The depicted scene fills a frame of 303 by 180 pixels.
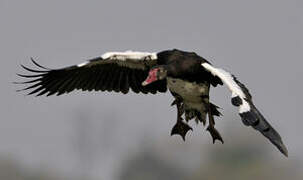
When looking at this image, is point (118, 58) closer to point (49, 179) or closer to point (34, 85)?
point (34, 85)

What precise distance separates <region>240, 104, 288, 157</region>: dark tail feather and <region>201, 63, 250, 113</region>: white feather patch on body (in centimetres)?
9

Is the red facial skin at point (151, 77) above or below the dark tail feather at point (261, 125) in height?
above

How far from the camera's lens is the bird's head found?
16625 mm

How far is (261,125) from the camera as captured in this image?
14805 millimetres

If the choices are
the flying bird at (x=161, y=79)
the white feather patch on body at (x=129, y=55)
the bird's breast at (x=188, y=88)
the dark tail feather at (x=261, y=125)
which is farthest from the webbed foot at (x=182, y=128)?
the dark tail feather at (x=261, y=125)

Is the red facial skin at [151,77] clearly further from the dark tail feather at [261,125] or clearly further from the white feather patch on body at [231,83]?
the dark tail feather at [261,125]

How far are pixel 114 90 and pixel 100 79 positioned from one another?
30cm

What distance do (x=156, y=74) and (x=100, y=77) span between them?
1594 mm

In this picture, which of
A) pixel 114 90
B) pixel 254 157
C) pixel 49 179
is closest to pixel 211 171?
pixel 254 157

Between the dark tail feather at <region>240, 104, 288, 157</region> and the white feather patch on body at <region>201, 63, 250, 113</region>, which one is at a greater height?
the white feather patch on body at <region>201, 63, 250, 113</region>

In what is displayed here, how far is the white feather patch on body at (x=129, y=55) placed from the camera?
17.2 metres

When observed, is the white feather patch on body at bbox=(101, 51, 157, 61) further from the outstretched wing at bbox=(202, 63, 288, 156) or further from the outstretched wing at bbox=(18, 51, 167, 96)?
the outstretched wing at bbox=(202, 63, 288, 156)

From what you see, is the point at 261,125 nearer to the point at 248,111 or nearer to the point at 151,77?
the point at 248,111

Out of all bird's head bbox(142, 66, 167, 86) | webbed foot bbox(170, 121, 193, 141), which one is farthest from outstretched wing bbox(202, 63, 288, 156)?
webbed foot bbox(170, 121, 193, 141)
